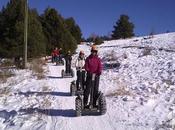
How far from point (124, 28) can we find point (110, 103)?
72.1 metres

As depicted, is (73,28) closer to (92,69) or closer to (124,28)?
(124,28)

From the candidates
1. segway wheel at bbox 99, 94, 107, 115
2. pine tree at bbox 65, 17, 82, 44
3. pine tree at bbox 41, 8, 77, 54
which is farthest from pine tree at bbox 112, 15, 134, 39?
segway wheel at bbox 99, 94, 107, 115

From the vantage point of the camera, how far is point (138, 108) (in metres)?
13.6

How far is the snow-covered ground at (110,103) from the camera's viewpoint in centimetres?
1212

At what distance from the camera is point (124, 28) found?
283 feet

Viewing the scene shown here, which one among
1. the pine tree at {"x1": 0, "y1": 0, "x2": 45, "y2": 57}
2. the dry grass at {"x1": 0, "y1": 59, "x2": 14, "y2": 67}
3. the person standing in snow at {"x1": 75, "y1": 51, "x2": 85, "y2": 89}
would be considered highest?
the pine tree at {"x1": 0, "y1": 0, "x2": 45, "y2": 57}

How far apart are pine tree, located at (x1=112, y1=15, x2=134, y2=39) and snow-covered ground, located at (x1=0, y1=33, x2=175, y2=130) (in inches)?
2432

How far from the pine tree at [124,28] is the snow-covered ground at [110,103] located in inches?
2432

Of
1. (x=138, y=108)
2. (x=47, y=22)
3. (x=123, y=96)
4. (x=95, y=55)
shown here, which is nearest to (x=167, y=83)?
(x=123, y=96)

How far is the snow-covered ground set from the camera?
1212 cm

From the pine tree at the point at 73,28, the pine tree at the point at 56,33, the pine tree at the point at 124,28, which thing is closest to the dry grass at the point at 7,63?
the pine tree at the point at 56,33

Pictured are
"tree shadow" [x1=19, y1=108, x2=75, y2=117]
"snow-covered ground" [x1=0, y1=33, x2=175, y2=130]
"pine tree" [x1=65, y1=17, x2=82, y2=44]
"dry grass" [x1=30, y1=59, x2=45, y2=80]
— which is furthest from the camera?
"pine tree" [x1=65, y1=17, x2=82, y2=44]

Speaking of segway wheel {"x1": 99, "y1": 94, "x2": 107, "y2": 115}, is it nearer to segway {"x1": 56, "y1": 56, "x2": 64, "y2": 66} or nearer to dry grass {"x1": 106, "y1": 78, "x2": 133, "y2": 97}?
dry grass {"x1": 106, "y1": 78, "x2": 133, "y2": 97}

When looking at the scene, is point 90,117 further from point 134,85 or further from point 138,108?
point 134,85
